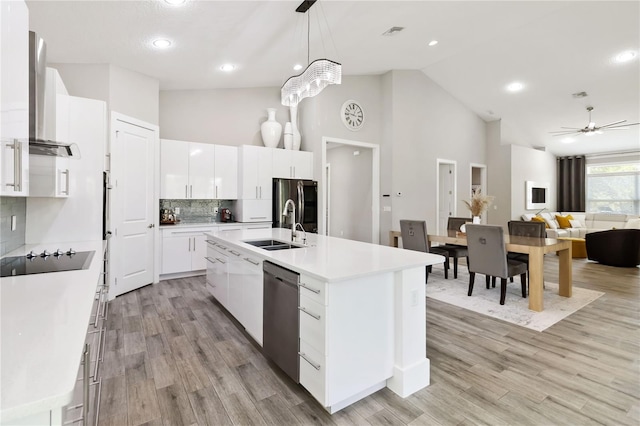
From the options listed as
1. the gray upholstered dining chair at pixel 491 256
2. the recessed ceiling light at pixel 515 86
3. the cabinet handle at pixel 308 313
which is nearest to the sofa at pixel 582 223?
the recessed ceiling light at pixel 515 86

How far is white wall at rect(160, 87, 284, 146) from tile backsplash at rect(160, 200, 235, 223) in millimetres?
1050

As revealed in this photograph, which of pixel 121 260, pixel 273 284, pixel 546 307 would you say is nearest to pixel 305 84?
pixel 273 284

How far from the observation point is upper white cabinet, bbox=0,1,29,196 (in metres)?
1.09

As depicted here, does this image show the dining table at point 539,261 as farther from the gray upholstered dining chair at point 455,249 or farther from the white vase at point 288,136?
the white vase at point 288,136

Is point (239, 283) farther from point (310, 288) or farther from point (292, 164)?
point (292, 164)

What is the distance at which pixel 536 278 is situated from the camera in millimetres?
3406

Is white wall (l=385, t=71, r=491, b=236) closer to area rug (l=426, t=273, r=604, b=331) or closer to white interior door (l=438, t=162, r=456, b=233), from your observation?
white interior door (l=438, t=162, r=456, b=233)

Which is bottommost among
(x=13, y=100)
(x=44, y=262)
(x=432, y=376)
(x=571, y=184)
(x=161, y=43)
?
(x=432, y=376)

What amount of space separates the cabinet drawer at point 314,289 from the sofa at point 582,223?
7700 mm

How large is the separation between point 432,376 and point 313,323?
103cm

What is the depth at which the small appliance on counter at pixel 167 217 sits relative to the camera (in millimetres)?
4797

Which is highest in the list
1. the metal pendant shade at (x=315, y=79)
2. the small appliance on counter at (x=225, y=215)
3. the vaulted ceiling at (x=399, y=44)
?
the vaulted ceiling at (x=399, y=44)

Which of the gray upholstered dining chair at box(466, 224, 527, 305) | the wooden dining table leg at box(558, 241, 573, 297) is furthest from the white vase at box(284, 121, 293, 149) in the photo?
the wooden dining table leg at box(558, 241, 573, 297)

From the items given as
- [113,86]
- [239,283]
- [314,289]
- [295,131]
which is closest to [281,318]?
[314,289]
